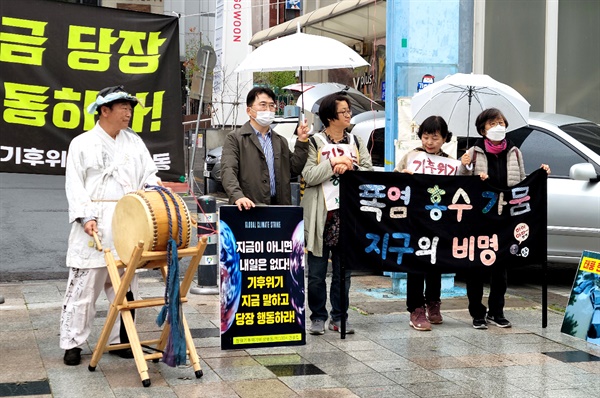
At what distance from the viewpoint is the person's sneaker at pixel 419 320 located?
8.02 metres

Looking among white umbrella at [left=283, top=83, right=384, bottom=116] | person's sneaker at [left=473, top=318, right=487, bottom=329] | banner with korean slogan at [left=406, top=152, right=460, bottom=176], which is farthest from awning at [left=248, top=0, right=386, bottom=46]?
person's sneaker at [left=473, top=318, right=487, bottom=329]

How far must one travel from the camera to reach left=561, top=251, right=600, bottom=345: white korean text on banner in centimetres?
760

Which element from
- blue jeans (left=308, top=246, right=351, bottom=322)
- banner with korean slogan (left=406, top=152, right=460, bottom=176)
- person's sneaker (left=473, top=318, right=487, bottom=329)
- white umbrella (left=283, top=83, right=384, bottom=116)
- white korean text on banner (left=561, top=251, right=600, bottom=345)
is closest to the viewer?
white korean text on banner (left=561, top=251, right=600, bottom=345)

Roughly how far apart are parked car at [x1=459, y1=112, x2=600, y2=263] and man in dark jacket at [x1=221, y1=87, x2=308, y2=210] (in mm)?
4032

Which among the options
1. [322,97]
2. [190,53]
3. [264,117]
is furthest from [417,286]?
[190,53]

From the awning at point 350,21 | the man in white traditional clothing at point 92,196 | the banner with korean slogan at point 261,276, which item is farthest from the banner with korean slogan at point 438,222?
the awning at point 350,21

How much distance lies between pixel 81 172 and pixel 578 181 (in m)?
5.98

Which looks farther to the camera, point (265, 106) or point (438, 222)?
point (438, 222)

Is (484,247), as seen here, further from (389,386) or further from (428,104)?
(389,386)

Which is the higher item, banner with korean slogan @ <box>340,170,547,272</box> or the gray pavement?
banner with korean slogan @ <box>340,170,547,272</box>

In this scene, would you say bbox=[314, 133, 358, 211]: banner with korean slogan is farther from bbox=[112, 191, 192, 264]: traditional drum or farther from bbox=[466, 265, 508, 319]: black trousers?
bbox=[112, 191, 192, 264]: traditional drum

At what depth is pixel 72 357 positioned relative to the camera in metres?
6.59

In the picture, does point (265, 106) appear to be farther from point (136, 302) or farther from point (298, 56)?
point (136, 302)

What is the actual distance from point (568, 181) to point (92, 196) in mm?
5867
